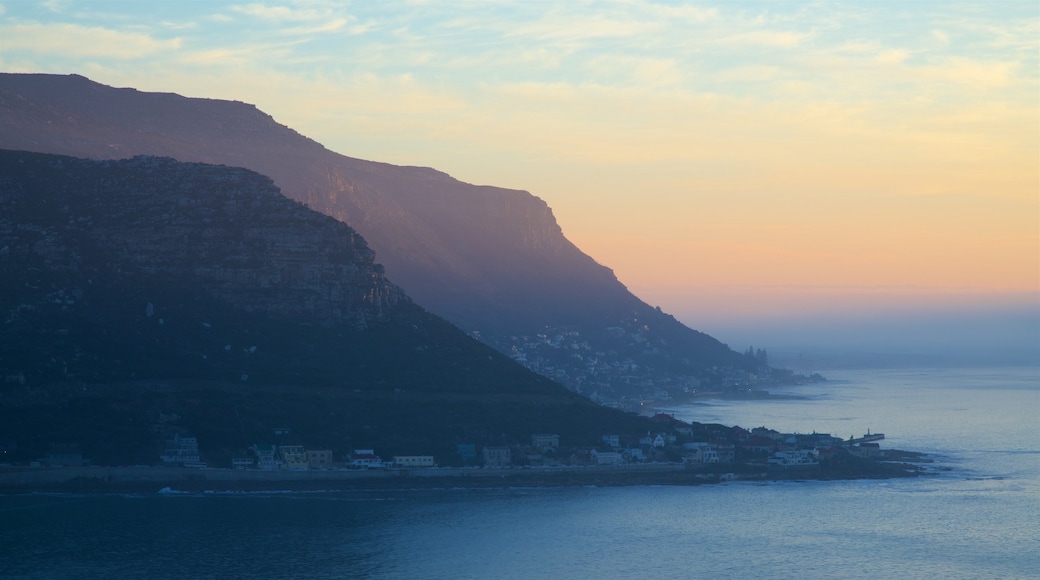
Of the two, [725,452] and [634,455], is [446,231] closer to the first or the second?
[725,452]

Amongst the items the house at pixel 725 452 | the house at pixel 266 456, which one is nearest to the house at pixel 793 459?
the house at pixel 725 452

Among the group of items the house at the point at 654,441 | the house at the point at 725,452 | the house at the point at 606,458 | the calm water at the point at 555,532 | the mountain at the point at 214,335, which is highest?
the mountain at the point at 214,335

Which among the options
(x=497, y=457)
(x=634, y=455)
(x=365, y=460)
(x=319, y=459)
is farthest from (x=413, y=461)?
(x=634, y=455)

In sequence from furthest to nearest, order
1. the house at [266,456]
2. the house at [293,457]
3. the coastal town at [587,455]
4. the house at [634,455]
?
the house at [634,455] → the house at [293,457] → the house at [266,456] → the coastal town at [587,455]

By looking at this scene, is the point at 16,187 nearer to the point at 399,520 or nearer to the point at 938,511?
the point at 399,520

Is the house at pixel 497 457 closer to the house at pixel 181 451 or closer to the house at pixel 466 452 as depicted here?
the house at pixel 466 452
